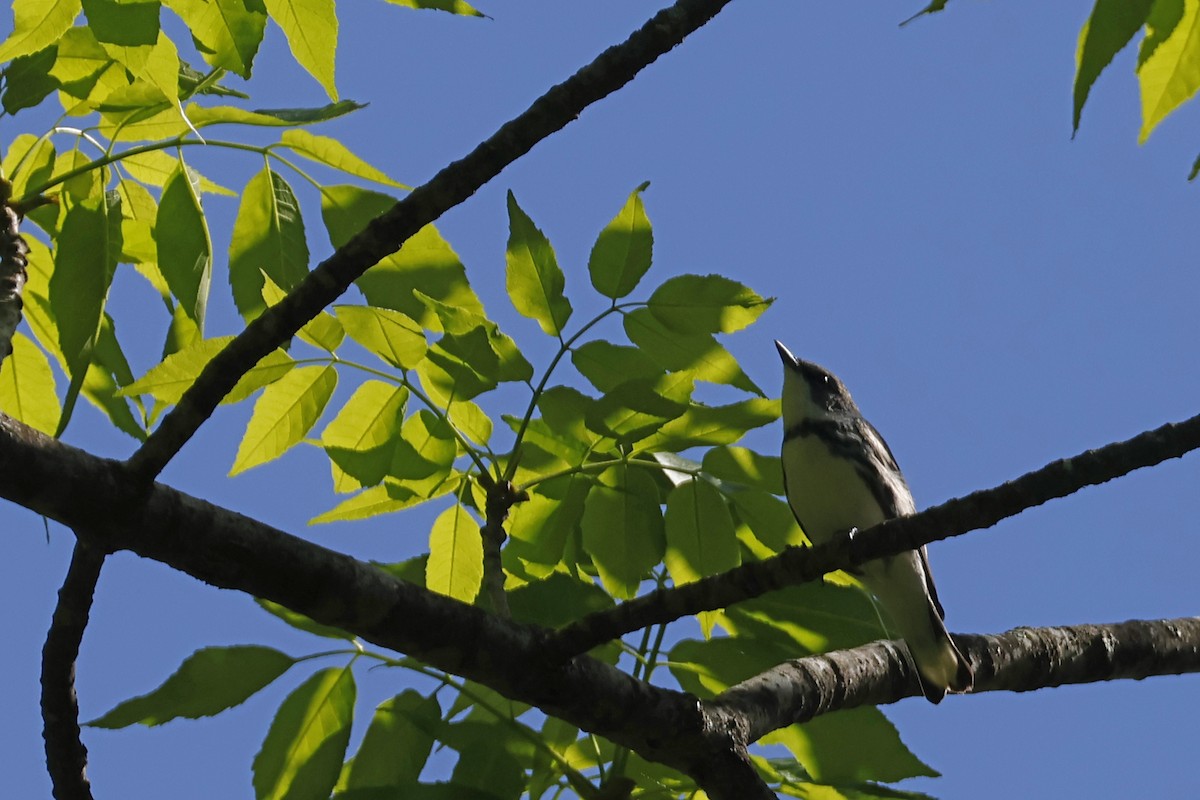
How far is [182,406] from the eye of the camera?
5.66 ft

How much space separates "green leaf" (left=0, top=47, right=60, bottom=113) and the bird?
1.87 metres

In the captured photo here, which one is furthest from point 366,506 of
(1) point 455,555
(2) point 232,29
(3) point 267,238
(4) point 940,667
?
(4) point 940,667

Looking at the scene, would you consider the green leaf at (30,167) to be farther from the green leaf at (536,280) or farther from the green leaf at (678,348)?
the green leaf at (678,348)

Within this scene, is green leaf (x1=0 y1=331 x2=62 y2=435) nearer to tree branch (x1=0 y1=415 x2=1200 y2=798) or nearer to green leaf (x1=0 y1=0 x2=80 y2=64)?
green leaf (x1=0 y1=0 x2=80 y2=64)

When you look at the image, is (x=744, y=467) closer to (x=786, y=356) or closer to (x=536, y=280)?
(x=536, y=280)

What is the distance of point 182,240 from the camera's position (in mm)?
2283

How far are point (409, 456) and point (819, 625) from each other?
34.5 inches

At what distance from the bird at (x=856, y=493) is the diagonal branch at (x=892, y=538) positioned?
3.79 ft

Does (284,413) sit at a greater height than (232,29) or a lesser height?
lesser

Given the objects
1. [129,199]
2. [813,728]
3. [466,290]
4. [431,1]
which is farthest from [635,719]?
[129,199]

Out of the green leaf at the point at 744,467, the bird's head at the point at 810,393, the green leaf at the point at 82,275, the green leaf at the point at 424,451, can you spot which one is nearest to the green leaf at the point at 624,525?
the green leaf at the point at 744,467

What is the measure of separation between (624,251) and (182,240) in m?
0.84

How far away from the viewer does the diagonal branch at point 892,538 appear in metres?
1.65

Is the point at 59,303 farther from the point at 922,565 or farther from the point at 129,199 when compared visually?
the point at 922,565
